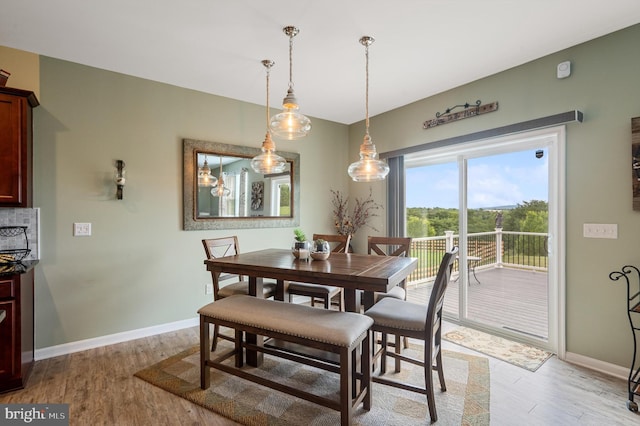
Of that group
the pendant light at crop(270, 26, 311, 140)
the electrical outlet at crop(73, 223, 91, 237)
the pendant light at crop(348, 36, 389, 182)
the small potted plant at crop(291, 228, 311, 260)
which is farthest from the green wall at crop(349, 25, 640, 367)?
the electrical outlet at crop(73, 223, 91, 237)

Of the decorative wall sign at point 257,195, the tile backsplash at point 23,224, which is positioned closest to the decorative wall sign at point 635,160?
the decorative wall sign at point 257,195

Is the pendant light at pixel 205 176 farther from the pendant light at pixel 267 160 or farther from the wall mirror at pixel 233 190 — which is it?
the pendant light at pixel 267 160

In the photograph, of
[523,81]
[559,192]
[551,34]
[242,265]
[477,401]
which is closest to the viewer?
[477,401]

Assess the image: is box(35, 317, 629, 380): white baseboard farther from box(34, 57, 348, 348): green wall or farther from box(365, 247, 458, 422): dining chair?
box(365, 247, 458, 422): dining chair

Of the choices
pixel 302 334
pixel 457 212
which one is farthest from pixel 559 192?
pixel 302 334

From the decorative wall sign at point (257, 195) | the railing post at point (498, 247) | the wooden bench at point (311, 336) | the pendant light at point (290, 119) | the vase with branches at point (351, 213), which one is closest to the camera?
the wooden bench at point (311, 336)

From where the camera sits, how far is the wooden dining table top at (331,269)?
1967 mm

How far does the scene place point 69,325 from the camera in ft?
9.74

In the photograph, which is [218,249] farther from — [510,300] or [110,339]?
[510,300]

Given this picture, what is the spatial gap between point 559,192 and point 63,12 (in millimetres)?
4257

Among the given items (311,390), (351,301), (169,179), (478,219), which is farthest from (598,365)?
(169,179)

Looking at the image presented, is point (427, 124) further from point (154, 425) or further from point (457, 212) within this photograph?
point (154, 425)

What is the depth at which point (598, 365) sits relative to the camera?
259 centimetres

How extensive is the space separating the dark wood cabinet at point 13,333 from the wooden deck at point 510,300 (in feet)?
13.5
